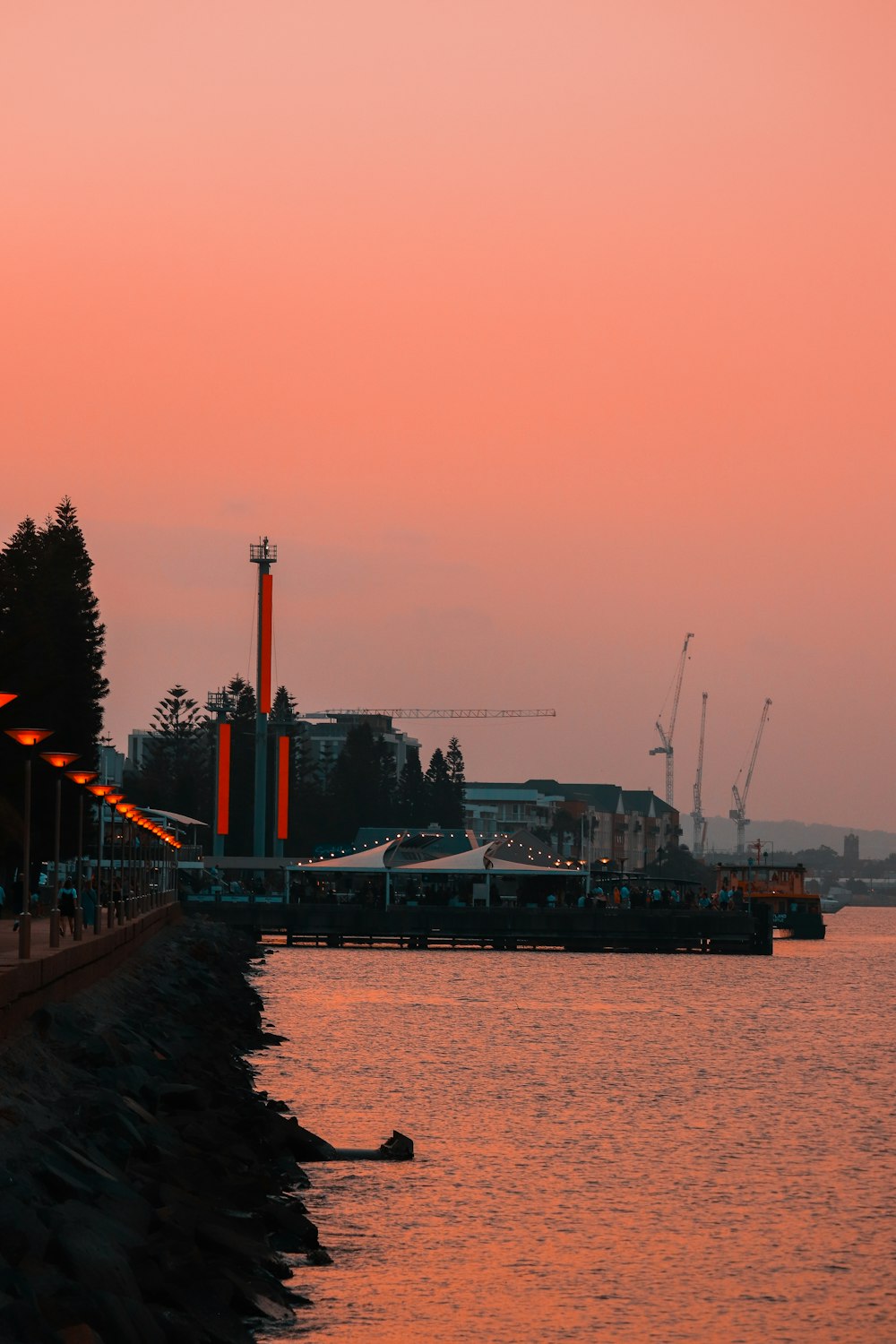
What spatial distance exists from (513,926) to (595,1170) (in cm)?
7090

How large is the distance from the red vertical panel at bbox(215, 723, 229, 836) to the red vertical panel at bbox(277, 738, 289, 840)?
3.56m

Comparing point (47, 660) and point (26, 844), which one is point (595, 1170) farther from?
point (47, 660)

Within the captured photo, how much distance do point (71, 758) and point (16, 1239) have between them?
1044 inches

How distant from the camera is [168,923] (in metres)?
85.1

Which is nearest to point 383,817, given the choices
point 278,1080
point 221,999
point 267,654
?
point 267,654

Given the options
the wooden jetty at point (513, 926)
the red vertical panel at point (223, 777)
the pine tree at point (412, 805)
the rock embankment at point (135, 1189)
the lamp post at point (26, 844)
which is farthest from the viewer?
the pine tree at point (412, 805)

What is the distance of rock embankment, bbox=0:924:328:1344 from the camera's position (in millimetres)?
17516

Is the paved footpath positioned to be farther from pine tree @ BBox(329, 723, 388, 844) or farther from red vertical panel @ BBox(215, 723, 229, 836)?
pine tree @ BBox(329, 723, 388, 844)

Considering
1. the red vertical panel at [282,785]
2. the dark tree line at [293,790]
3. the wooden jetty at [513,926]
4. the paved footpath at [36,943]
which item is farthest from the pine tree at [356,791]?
the paved footpath at [36,943]

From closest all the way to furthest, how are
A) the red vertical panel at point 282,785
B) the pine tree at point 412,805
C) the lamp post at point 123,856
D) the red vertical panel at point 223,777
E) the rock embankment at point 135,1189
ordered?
the rock embankment at point 135,1189 < the lamp post at point 123,856 < the red vertical panel at point 223,777 < the red vertical panel at point 282,785 < the pine tree at point 412,805

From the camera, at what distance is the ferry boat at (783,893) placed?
135 meters

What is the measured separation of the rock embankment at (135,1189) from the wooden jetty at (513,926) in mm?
63992

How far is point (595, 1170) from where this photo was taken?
32969 millimetres

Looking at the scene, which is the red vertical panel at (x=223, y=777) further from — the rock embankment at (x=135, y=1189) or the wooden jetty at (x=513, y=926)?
the rock embankment at (x=135, y=1189)
